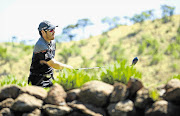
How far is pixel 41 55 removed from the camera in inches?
185

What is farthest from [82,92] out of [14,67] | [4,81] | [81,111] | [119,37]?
[119,37]

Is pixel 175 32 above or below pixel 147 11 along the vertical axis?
below

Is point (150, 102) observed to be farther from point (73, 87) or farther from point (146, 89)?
point (73, 87)

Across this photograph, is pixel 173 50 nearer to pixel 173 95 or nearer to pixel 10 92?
pixel 173 95

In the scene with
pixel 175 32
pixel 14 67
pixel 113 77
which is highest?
pixel 175 32

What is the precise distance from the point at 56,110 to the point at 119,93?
3.18ft

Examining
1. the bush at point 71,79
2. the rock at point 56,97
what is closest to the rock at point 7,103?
the rock at point 56,97

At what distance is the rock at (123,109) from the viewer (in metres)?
3.38

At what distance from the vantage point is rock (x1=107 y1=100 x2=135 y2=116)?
3.38 m

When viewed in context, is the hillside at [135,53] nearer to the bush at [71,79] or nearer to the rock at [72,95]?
the bush at [71,79]

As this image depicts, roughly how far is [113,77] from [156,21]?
46389mm

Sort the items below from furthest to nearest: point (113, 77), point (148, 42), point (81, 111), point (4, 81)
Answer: point (148, 42) < point (4, 81) < point (113, 77) < point (81, 111)

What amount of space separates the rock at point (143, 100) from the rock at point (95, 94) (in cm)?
45

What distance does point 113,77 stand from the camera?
4070 millimetres
